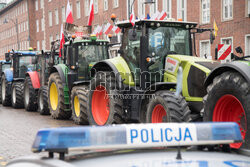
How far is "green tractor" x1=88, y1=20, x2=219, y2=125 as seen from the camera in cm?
748

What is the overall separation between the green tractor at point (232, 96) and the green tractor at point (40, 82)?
8.88 meters

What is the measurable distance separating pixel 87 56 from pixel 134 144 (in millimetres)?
10249

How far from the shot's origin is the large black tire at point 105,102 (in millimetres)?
8836

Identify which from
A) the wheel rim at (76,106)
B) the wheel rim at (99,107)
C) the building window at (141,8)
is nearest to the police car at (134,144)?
the wheel rim at (99,107)

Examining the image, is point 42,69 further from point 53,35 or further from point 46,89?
point 53,35

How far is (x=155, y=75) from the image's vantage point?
8.38 m

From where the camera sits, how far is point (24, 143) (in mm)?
8461

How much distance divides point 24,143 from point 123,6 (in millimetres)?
→ 28021

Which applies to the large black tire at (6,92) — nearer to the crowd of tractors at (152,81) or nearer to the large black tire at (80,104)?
the crowd of tractors at (152,81)

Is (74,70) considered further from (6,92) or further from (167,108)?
(6,92)

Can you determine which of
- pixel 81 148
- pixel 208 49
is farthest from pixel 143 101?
pixel 208 49

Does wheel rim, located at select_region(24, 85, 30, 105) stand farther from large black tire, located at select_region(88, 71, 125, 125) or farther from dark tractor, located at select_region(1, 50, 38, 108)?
large black tire, located at select_region(88, 71, 125, 125)

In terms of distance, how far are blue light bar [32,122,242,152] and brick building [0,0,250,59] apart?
9.89 m

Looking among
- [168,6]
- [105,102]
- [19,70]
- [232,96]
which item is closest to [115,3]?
[168,6]
